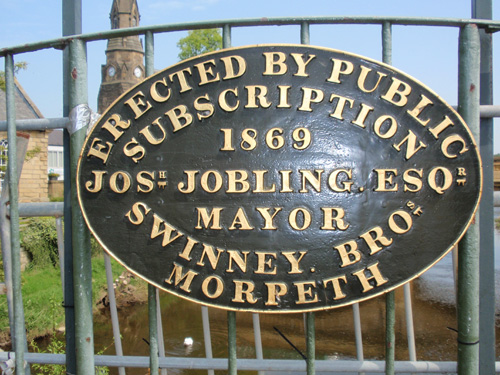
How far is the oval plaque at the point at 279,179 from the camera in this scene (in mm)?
1924

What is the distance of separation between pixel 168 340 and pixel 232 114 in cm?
902

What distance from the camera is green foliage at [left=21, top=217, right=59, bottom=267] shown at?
13.7 m

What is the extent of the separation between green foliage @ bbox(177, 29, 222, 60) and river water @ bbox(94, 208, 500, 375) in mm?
17219

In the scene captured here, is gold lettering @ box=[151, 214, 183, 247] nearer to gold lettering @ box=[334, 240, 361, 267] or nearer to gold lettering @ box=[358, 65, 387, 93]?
gold lettering @ box=[334, 240, 361, 267]

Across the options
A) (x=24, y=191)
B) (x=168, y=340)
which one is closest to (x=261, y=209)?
(x=168, y=340)

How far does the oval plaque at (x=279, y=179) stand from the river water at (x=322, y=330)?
7235 millimetres

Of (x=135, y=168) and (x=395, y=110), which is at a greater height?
(x=395, y=110)

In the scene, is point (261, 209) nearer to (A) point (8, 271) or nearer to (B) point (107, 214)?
(B) point (107, 214)

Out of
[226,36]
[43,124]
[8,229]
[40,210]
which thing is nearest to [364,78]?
[226,36]

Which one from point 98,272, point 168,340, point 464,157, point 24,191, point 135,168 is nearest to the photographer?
point 464,157

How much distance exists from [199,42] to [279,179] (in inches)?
1018

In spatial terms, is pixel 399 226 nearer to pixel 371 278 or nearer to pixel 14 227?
pixel 371 278

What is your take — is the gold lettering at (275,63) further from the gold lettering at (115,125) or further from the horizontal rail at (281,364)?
the horizontal rail at (281,364)

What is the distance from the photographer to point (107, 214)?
2.08 meters
